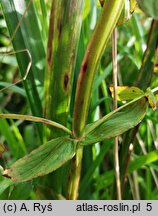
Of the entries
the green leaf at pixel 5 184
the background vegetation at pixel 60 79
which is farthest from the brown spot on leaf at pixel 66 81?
the green leaf at pixel 5 184

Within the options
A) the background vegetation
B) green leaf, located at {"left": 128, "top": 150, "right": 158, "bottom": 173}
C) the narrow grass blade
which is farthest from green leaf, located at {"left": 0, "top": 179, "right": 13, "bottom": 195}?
green leaf, located at {"left": 128, "top": 150, "right": 158, "bottom": 173}

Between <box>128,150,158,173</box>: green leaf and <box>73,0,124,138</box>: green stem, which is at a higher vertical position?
<box>128,150,158,173</box>: green leaf

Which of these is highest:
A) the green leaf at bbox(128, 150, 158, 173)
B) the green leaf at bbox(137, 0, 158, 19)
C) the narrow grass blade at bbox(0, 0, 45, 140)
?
the narrow grass blade at bbox(0, 0, 45, 140)

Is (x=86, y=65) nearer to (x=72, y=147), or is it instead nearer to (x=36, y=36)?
(x=72, y=147)

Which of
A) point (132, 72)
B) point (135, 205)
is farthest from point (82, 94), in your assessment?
point (132, 72)

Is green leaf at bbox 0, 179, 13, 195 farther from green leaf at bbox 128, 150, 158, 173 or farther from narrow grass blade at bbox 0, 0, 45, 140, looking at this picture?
green leaf at bbox 128, 150, 158, 173

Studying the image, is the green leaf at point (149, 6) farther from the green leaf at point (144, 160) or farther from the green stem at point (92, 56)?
the green leaf at point (144, 160)
